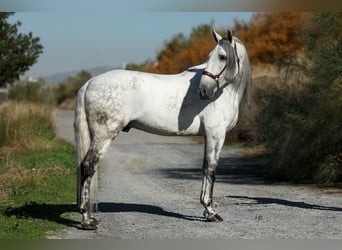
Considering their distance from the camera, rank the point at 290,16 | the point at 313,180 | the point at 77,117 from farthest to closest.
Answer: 1. the point at 290,16
2. the point at 313,180
3. the point at 77,117

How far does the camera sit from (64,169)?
44.0 feet

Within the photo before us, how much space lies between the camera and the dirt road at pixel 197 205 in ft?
24.4

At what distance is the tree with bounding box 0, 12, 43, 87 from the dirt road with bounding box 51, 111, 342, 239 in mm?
6398

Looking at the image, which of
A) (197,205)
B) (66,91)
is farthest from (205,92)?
(66,91)

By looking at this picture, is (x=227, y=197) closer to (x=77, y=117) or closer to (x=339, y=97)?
(x=339, y=97)

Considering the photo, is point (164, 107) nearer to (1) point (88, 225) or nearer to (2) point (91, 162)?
(2) point (91, 162)

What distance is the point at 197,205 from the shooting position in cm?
974

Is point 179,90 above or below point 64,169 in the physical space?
above

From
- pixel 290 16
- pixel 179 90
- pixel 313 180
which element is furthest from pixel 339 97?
pixel 290 16

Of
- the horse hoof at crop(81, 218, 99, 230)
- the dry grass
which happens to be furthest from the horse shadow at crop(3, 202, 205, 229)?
the dry grass

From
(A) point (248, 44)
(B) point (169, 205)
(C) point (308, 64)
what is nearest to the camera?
(B) point (169, 205)

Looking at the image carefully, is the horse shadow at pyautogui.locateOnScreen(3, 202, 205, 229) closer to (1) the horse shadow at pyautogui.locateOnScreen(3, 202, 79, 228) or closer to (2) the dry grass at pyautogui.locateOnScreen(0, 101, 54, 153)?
(1) the horse shadow at pyautogui.locateOnScreen(3, 202, 79, 228)

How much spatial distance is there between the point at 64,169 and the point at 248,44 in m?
25.5

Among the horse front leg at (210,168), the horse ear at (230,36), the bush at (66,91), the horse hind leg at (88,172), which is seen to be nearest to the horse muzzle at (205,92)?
the horse front leg at (210,168)
